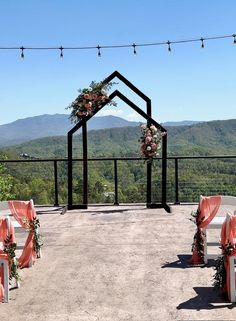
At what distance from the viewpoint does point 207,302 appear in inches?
171

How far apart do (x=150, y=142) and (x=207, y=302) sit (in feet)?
18.9

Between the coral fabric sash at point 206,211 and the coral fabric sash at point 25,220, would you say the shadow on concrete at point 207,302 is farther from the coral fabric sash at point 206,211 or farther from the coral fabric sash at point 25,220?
the coral fabric sash at point 25,220

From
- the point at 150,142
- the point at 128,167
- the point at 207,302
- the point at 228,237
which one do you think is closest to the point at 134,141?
the point at 128,167

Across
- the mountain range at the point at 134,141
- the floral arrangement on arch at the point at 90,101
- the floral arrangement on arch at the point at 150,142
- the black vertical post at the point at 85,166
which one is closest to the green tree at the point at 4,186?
the black vertical post at the point at 85,166

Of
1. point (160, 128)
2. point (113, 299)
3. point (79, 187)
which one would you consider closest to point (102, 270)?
point (113, 299)

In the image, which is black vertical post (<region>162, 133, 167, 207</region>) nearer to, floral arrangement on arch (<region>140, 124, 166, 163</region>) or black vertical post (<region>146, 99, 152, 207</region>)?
floral arrangement on arch (<region>140, 124, 166, 163</region>)

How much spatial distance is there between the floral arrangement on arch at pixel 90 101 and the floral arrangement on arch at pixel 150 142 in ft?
2.90

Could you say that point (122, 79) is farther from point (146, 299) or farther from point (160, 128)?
point (146, 299)

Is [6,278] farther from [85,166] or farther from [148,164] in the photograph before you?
[148,164]

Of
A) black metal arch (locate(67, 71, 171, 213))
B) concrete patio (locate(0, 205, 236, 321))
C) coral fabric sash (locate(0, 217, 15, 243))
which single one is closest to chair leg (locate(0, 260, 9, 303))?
concrete patio (locate(0, 205, 236, 321))

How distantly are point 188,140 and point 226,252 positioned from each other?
11206cm

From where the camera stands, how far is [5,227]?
16.1ft

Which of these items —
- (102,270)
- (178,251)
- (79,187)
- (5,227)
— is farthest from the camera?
(79,187)

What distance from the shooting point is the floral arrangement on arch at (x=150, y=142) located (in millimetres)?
9883
